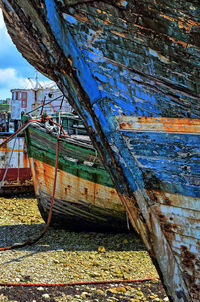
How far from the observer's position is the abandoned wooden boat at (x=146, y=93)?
1586mm

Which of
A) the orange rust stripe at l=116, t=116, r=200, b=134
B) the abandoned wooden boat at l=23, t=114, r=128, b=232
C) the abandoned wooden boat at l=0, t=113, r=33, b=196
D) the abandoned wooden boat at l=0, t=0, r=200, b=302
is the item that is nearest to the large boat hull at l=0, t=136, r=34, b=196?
the abandoned wooden boat at l=0, t=113, r=33, b=196

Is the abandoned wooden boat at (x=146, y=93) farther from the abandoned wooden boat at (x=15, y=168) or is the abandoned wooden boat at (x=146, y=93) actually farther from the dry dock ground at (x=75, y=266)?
the abandoned wooden boat at (x=15, y=168)

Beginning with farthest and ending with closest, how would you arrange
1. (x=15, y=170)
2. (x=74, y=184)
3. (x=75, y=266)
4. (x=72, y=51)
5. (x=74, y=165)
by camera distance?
1. (x=15, y=170)
2. (x=74, y=184)
3. (x=74, y=165)
4. (x=75, y=266)
5. (x=72, y=51)

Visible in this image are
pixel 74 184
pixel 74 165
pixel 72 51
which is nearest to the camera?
pixel 72 51

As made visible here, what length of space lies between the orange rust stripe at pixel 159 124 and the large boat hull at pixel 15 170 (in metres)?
9.62

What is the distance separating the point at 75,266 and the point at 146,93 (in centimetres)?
375

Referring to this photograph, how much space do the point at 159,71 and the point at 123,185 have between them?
2.46 ft

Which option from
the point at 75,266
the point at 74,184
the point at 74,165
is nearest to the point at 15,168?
the point at 74,184

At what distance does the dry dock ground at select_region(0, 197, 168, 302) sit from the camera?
3.72 meters

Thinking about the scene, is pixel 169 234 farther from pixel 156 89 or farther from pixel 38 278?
pixel 38 278

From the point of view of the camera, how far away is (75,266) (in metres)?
4.58

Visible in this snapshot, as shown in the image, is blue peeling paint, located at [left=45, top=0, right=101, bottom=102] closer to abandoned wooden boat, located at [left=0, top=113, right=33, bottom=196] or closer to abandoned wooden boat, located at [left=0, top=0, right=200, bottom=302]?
abandoned wooden boat, located at [left=0, top=0, right=200, bottom=302]

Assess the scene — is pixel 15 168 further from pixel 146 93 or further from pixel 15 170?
pixel 146 93

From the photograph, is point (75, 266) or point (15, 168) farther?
point (15, 168)
